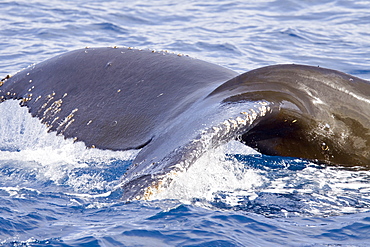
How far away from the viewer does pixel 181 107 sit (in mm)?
5488

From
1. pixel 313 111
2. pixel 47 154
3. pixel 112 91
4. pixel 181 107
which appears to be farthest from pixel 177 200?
pixel 47 154

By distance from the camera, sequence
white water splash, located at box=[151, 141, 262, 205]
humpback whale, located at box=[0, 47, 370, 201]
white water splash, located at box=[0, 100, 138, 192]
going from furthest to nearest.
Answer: white water splash, located at box=[0, 100, 138, 192]
white water splash, located at box=[151, 141, 262, 205]
humpback whale, located at box=[0, 47, 370, 201]

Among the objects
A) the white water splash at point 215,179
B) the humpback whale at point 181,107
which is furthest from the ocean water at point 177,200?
the humpback whale at point 181,107

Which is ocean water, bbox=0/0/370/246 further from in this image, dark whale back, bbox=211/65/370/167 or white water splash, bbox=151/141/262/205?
dark whale back, bbox=211/65/370/167

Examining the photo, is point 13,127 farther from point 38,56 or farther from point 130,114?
point 38,56

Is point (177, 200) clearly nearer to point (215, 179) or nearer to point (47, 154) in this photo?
point (215, 179)

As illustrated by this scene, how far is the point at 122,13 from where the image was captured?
19.8 metres

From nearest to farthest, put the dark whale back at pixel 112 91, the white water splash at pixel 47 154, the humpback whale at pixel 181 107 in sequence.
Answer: the humpback whale at pixel 181 107 < the dark whale back at pixel 112 91 < the white water splash at pixel 47 154

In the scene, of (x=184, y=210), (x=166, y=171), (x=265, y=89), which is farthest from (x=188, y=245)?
(x=265, y=89)

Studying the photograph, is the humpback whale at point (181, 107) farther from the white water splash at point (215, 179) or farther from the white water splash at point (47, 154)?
the white water splash at point (215, 179)

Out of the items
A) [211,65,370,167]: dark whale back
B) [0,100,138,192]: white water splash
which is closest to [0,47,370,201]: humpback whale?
[211,65,370,167]: dark whale back

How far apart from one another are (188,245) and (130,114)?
1790 mm

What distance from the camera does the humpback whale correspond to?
15.1 feet

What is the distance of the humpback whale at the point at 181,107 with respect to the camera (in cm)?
459
